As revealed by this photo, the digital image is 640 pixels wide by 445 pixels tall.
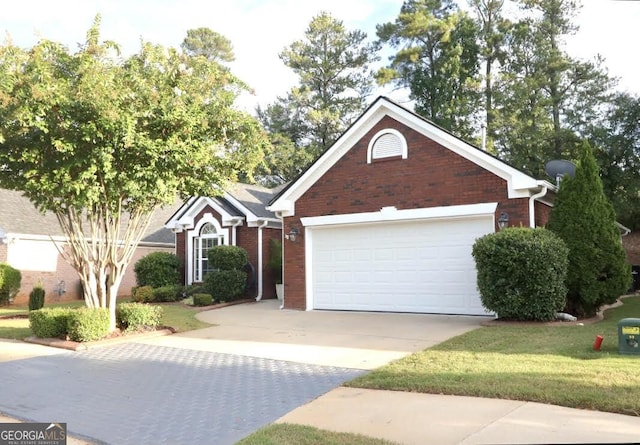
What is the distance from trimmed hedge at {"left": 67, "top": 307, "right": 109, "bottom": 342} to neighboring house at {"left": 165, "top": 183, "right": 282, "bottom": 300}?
814 centimetres

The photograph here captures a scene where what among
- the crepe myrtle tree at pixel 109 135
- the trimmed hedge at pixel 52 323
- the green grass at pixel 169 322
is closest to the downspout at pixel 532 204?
the crepe myrtle tree at pixel 109 135

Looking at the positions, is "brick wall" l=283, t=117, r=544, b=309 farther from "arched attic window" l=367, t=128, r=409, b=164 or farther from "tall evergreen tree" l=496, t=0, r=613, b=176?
"tall evergreen tree" l=496, t=0, r=613, b=176

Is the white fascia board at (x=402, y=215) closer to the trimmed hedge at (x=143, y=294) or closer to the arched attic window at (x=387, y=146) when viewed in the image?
the arched attic window at (x=387, y=146)

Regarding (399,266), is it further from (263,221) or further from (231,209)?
(231,209)

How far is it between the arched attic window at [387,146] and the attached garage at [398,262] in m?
1.54

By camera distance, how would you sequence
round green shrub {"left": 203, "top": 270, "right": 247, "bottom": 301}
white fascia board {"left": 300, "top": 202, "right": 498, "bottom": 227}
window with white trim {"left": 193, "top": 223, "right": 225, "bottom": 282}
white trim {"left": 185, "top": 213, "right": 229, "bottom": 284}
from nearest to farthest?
white fascia board {"left": 300, "top": 202, "right": 498, "bottom": 227} → round green shrub {"left": 203, "top": 270, "right": 247, "bottom": 301} → white trim {"left": 185, "top": 213, "right": 229, "bottom": 284} → window with white trim {"left": 193, "top": 223, "right": 225, "bottom": 282}

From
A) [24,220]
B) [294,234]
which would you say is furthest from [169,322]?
[24,220]

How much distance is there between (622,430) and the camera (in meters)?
4.79

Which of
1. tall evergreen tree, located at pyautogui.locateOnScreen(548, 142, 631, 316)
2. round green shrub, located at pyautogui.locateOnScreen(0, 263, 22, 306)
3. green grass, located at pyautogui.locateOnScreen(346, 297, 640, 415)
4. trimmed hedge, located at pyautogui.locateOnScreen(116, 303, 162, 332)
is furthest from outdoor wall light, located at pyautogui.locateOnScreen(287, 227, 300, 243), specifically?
round green shrub, located at pyautogui.locateOnScreen(0, 263, 22, 306)

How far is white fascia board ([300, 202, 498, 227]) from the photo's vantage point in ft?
41.7

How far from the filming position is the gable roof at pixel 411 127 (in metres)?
12.3

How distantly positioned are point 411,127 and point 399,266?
3.59 meters

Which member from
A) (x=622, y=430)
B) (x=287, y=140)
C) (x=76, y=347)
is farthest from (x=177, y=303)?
(x=287, y=140)

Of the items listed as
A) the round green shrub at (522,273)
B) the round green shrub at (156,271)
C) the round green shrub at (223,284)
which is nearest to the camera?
the round green shrub at (522,273)
